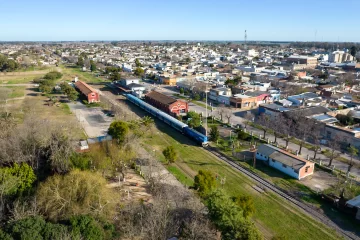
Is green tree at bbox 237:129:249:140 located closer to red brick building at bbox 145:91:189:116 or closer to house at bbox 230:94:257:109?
red brick building at bbox 145:91:189:116

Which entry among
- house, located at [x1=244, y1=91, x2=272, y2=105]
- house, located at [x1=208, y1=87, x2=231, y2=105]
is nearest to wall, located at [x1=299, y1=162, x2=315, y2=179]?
house, located at [x1=244, y1=91, x2=272, y2=105]

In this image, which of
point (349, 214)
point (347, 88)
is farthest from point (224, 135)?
point (347, 88)

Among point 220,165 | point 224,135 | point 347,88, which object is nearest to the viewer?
point 220,165

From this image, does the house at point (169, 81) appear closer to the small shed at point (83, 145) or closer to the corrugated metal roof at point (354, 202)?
the small shed at point (83, 145)

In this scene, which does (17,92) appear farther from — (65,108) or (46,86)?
(65,108)

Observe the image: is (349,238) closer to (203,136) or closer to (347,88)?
(203,136)

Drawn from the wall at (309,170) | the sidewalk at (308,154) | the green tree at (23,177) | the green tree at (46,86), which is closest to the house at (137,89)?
the green tree at (46,86)
